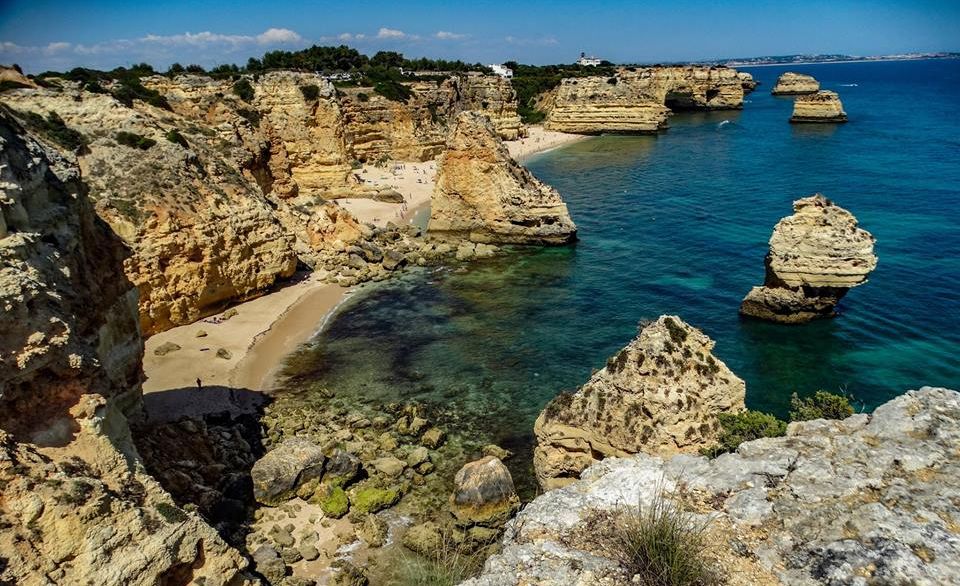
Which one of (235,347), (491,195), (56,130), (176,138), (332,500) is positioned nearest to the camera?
(332,500)

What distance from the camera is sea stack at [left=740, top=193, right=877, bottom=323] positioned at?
27.9 metres

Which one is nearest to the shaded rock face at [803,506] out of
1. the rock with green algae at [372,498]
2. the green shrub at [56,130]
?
the rock with green algae at [372,498]

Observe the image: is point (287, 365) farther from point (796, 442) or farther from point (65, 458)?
point (796, 442)

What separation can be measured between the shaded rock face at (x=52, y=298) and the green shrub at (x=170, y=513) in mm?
2259

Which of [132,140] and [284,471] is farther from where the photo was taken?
[132,140]

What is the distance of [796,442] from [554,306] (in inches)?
965

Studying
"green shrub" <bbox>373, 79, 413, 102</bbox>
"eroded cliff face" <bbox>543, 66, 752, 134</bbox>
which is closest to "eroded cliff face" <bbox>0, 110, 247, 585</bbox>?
"green shrub" <bbox>373, 79, 413, 102</bbox>

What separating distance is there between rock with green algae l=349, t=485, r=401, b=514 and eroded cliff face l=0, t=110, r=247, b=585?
18.8 feet

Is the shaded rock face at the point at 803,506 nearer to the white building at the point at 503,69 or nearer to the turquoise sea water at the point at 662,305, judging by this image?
the turquoise sea water at the point at 662,305

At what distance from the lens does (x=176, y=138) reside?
3238 cm

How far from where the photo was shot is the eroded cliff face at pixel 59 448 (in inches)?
393

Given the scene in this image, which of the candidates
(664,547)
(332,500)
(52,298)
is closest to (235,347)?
(332,500)

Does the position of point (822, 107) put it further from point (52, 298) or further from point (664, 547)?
point (52, 298)

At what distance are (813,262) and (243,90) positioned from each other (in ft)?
156
